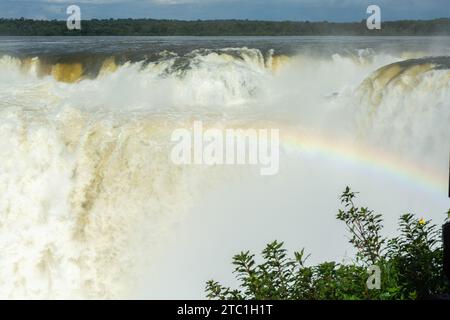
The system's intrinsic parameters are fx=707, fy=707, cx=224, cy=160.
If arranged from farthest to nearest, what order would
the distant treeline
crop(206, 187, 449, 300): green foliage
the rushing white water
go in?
the distant treeline < the rushing white water < crop(206, 187, 449, 300): green foliage

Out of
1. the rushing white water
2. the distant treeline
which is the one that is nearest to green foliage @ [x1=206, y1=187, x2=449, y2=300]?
the rushing white water

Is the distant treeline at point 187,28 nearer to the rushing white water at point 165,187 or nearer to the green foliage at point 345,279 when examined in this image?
the rushing white water at point 165,187

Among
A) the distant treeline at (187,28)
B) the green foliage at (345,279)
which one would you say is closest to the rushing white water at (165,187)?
the green foliage at (345,279)

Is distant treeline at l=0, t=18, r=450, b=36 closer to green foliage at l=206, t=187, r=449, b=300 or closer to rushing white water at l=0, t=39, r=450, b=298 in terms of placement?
rushing white water at l=0, t=39, r=450, b=298

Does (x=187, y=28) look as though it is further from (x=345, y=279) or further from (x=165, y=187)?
(x=345, y=279)

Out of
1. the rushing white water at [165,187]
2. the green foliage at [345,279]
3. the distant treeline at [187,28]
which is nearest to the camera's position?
the green foliage at [345,279]

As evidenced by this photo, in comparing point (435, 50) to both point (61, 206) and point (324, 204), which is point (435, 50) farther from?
point (61, 206)
